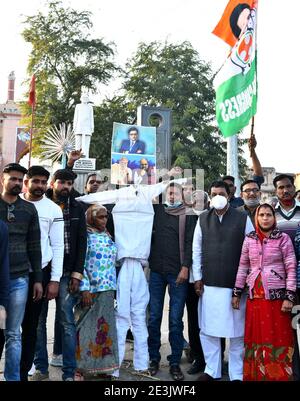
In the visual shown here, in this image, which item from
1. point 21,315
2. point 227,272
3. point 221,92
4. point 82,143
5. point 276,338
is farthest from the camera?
point 82,143

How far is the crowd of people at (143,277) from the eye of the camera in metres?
3.51

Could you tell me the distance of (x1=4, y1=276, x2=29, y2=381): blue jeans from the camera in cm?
329

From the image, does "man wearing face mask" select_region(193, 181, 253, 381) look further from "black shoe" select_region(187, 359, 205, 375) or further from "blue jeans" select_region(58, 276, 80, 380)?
"blue jeans" select_region(58, 276, 80, 380)

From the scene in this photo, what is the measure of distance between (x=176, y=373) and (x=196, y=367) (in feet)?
0.91

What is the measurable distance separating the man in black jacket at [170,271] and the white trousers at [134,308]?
0.15 metres

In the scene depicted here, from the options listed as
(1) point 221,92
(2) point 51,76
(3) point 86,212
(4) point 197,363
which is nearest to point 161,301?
(4) point 197,363

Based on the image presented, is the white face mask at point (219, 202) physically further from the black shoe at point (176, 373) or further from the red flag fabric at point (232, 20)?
the red flag fabric at point (232, 20)

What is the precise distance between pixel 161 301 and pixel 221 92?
4319 millimetres

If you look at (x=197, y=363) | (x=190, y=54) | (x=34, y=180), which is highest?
(x=190, y=54)

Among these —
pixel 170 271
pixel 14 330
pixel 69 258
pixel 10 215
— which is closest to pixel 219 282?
pixel 170 271

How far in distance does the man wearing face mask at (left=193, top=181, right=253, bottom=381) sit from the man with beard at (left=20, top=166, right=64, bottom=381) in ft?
4.24

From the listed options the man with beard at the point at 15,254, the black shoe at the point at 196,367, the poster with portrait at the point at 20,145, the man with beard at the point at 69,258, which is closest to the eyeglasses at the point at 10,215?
the man with beard at the point at 15,254

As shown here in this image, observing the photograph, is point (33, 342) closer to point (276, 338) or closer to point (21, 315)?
point (21, 315)
